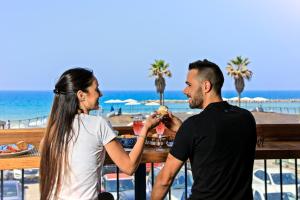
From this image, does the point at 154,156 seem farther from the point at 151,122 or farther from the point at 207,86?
the point at 207,86

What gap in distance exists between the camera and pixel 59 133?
140 centimetres

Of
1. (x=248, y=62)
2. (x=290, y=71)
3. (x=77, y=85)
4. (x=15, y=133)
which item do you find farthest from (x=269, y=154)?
(x=290, y=71)

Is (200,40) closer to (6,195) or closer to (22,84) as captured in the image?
(22,84)

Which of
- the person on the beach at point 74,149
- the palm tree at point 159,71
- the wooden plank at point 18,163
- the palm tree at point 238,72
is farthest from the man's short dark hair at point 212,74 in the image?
the palm tree at point 238,72

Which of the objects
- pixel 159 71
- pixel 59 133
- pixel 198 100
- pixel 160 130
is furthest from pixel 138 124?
pixel 159 71

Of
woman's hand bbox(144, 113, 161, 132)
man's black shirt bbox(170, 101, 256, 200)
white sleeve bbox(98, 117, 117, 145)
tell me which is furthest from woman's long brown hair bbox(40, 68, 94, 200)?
man's black shirt bbox(170, 101, 256, 200)

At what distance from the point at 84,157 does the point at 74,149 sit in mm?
53

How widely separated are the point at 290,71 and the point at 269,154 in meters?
47.1

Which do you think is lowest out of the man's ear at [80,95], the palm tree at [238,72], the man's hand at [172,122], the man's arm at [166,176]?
the man's arm at [166,176]

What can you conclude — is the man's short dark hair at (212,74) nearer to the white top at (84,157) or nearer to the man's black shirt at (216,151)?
the man's black shirt at (216,151)

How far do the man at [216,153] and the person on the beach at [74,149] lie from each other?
19 centimetres

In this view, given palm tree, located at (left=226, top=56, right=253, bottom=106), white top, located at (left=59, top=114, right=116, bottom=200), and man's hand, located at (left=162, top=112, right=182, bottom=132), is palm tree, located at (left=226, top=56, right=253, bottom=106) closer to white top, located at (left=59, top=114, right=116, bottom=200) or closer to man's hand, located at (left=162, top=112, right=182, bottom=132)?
man's hand, located at (left=162, top=112, right=182, bottom=132)

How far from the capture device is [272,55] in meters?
57.8

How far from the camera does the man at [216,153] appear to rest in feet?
4.50
